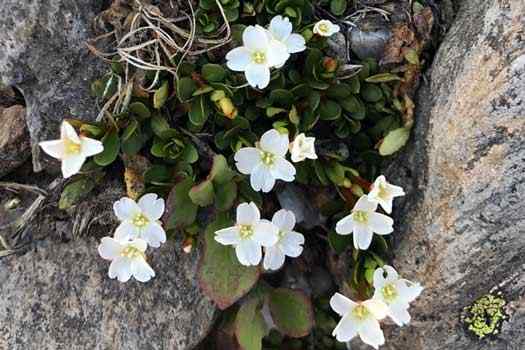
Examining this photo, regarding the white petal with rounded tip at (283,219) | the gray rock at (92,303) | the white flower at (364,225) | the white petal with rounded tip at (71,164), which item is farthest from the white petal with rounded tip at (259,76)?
the gray rock at (92,303)

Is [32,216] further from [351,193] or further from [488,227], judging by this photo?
[488,227]

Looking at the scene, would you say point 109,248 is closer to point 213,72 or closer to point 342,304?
point 213,72

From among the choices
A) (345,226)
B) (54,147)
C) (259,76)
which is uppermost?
(259,76)

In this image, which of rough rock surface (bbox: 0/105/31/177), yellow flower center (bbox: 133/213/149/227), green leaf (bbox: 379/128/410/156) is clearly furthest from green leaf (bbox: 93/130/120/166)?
green leaf (bbox: 379/128/410/156)

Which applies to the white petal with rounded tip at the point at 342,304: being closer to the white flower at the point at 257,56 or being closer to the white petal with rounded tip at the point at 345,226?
the white petal with rounded tip at the point at 345,226

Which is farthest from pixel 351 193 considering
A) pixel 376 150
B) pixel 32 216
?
pixel 32 216

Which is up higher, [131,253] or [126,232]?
[126,232]

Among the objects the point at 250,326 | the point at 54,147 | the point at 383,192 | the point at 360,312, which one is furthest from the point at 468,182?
the point at 54,147

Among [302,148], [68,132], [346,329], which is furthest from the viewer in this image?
[346,329]
